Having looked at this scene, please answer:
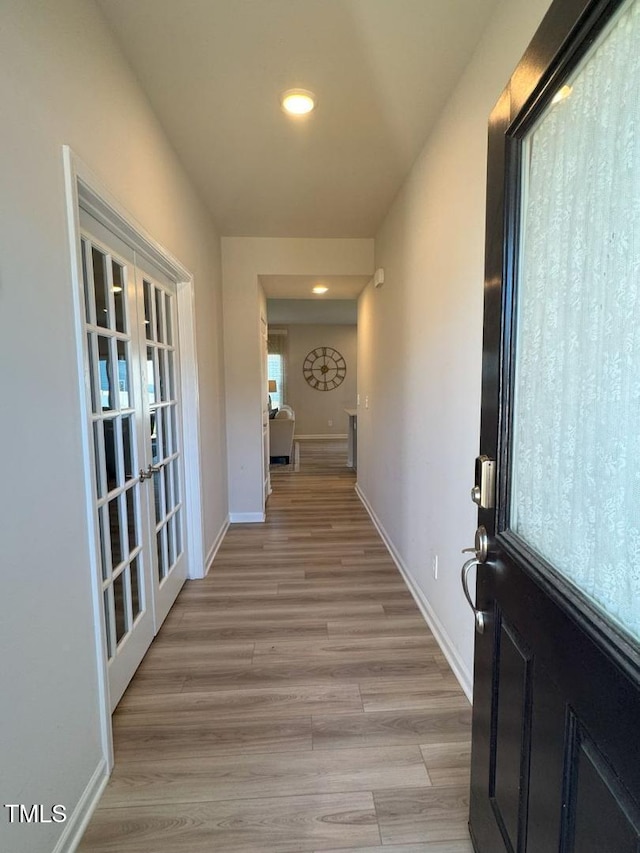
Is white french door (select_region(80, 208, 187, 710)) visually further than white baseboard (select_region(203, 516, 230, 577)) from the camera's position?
No

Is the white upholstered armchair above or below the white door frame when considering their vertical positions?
below

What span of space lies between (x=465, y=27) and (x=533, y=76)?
1.06 meters

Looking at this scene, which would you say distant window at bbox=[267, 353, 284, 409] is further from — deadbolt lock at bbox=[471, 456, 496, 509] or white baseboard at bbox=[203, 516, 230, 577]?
deadbolt lock at bbox=[471, 456, 496, 509]

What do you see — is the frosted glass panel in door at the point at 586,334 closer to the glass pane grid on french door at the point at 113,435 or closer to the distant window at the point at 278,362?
the glass pane grid on french door at the point at 113,435

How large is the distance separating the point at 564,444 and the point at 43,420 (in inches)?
50.7

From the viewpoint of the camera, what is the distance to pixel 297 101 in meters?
1.94

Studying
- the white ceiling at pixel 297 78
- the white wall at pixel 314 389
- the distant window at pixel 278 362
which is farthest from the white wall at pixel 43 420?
the white wall at pixel 314 389

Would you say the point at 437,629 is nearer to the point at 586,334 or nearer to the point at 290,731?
the point at 290,731

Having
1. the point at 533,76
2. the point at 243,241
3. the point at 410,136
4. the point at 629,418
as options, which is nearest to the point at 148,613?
the point at 629,418

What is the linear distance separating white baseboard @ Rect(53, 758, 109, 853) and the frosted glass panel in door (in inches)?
60.0

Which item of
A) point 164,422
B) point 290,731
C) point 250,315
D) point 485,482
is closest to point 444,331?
point 485,482

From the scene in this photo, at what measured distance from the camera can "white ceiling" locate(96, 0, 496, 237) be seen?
58.9 inches

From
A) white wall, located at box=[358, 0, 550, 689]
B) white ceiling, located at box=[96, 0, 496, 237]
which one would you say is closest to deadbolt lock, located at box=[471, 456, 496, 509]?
white wall, located at box=[358, 0, 550, 689]

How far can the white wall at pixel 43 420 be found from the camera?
1.00m
